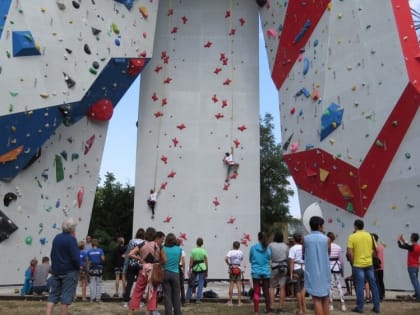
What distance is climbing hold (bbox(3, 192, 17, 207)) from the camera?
11070mm

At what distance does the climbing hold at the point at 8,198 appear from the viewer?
1107 centimetres

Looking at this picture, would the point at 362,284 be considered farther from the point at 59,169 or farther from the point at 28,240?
the point at 59,169

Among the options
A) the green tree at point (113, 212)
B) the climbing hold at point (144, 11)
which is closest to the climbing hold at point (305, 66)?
the climbing hold at point (144, 11)

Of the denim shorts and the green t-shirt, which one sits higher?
the green t-shirt

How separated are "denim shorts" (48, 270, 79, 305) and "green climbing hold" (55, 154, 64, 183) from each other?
7.20 meters

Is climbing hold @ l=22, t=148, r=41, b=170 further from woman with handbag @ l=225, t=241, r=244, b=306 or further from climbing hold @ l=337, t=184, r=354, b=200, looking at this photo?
climbing hold @ l=337, t=184, r=354, b=200

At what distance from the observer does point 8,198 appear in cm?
1113

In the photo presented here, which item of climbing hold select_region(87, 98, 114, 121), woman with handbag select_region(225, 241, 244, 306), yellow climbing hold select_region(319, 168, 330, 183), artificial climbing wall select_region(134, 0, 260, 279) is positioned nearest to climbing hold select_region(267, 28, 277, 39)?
artificial climbing wall select_region(134, 0, 260, 279)

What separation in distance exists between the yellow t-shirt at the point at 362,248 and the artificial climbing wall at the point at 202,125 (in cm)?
775

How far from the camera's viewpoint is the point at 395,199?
10.1 m

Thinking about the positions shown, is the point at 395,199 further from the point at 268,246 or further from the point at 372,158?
the point at 268,246

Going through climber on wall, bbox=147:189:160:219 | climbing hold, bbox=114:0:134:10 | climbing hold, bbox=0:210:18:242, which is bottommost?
climbing hold, bbox=0:210:18:242

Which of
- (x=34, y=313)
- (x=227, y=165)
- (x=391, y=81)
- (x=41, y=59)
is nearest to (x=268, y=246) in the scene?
(x=34, y=313)

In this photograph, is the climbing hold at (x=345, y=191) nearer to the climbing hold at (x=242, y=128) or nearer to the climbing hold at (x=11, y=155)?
the climbing hold at (x=242, y=128)
